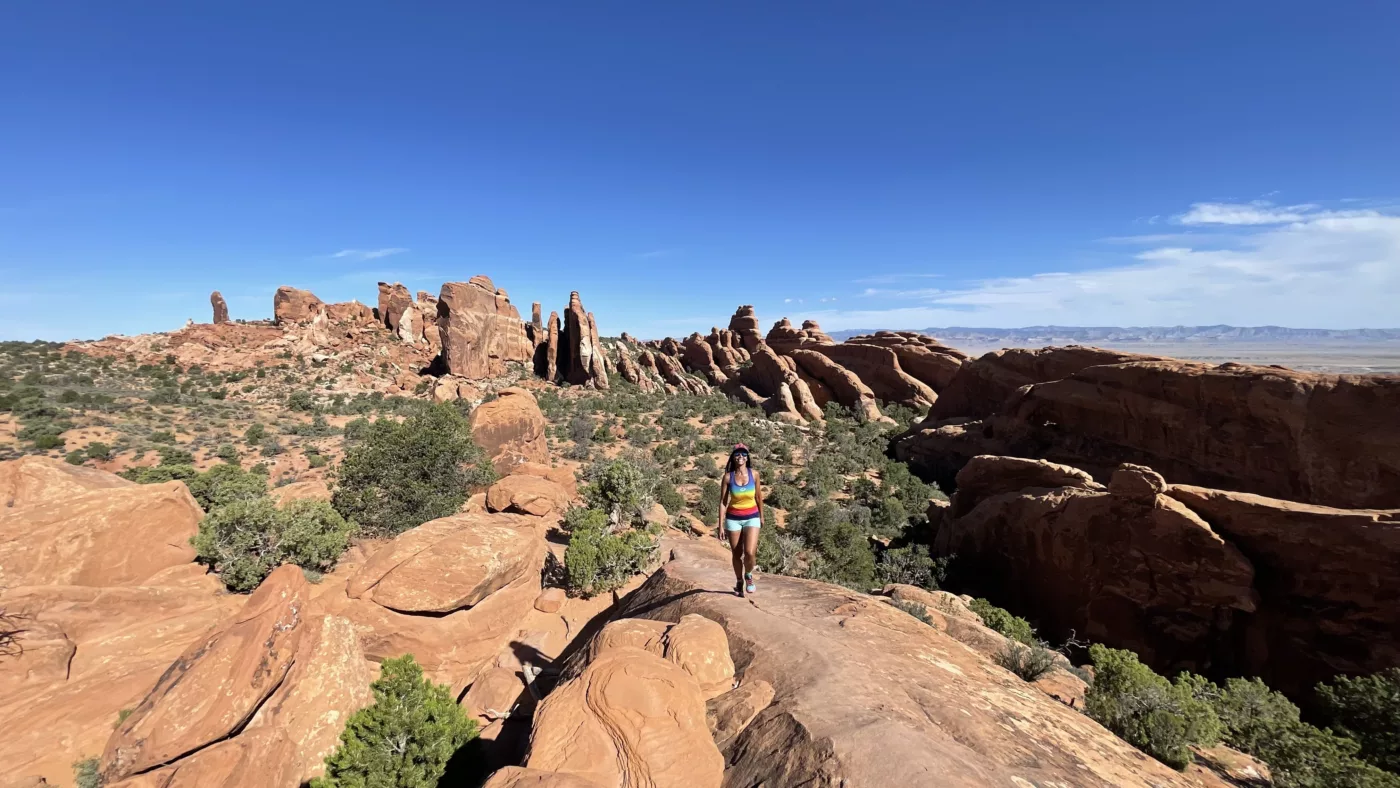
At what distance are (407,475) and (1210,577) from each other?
774 inches

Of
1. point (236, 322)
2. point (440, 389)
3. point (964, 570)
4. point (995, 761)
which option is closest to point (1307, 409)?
point (964, 570)

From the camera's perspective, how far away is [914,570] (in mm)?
15125

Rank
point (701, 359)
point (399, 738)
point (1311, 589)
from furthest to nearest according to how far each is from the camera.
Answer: point (701, 359), point (1311, 589), point (399, 738)

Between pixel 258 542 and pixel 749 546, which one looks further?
pixel 258 542

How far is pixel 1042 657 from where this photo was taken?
7582 mm

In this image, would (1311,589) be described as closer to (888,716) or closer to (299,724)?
(888,716)

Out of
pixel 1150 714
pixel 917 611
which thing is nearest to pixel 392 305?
pixel 917 611

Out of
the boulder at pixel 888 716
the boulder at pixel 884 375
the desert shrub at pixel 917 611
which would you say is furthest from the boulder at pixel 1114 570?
the boulder at pixel 884 375

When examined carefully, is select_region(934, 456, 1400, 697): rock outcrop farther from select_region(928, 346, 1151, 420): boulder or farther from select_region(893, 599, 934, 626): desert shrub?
select_region(928, 346, 1151, 420): boulder

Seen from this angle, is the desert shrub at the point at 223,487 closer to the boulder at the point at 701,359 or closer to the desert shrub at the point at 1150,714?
the desert shrub at the point at 1150,714

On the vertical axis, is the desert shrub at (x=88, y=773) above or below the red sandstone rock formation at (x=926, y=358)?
below

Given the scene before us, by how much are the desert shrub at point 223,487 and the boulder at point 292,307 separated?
44.1m

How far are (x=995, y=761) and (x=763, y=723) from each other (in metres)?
1.92

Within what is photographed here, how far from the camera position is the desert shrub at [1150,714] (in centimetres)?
575
